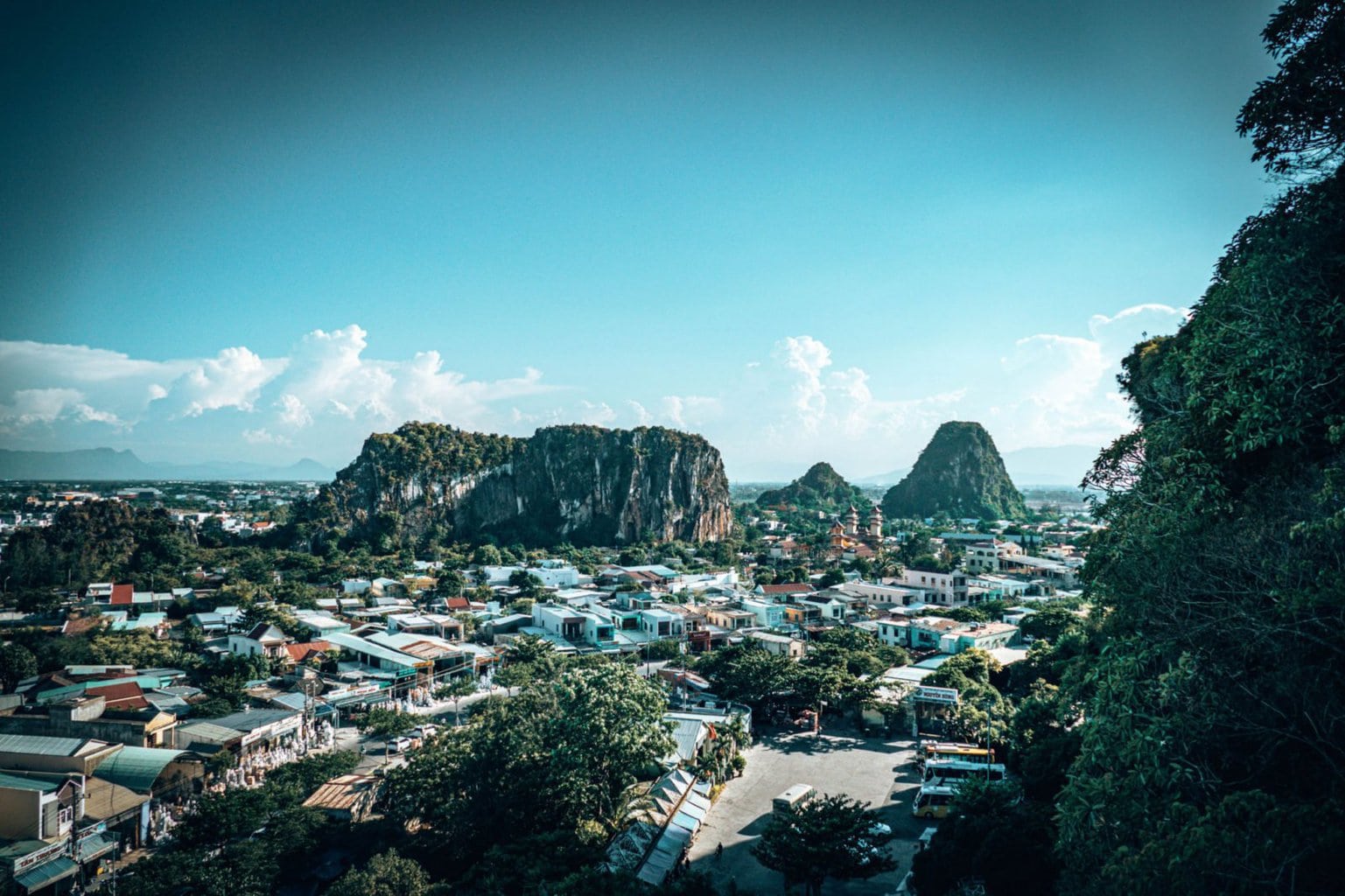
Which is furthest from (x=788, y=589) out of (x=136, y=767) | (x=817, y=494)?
(x=817, y=494)

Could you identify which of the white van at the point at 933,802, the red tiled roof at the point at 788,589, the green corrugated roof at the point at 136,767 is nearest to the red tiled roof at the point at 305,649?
the green corrugated roof at the point at 136,767

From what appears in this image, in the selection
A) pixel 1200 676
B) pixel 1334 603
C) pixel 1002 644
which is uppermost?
pixel 1334 603

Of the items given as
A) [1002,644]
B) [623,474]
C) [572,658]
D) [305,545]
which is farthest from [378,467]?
[1002,644]

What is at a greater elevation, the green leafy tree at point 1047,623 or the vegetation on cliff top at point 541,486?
the vegetation on cliff top at point 541,486

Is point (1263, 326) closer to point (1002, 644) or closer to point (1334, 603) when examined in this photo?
point (1334, 603)

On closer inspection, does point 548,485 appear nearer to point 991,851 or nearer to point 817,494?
point 817,494

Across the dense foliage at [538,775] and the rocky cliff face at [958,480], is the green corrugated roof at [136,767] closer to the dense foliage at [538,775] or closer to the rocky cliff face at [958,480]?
the dense foliage at [538,775]
